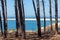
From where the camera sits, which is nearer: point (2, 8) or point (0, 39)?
point (0, 39)

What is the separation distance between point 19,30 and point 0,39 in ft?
5.97

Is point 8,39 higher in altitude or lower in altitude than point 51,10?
lower

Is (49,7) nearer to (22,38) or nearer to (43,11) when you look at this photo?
(43,11)

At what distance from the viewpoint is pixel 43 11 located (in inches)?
700

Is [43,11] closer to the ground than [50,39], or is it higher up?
higher up

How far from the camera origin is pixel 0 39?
13.0m

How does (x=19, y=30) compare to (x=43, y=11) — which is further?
(x=43, y=11)

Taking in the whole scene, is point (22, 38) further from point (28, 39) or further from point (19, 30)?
point (19, 30)

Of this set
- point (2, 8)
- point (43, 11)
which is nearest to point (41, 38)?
point (2, 8)

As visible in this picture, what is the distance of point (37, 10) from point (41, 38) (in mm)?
1817

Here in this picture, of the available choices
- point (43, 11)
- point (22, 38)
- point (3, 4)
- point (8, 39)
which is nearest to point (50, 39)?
point (22, 38)

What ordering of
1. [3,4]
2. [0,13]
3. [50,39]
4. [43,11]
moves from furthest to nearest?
1. [43,11]
2. [0,13]
3. [3,4]
4. [50,39]

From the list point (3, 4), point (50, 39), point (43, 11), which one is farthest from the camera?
point (43, 11)

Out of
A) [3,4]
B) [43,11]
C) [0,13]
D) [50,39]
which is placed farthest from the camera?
[43,11]
